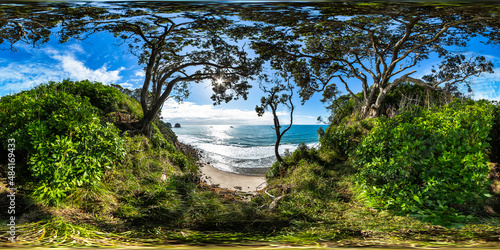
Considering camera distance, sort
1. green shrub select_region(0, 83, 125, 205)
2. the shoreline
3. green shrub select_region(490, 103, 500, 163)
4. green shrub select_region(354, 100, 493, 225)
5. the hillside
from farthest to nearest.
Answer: the shoreline < green shrub select_region(490, 103, 500, 163) < green shrub select_region(0, 83, 125, 205) < green shrub select_region(354, 100, 493, 225) < the hillside

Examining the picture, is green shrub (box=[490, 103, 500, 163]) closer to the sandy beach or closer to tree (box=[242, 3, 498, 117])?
tree (box=[242, 3, 498, 117])

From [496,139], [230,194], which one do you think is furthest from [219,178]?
[496,139]

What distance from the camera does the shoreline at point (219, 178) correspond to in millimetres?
2676

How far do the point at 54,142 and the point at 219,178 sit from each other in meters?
1.93

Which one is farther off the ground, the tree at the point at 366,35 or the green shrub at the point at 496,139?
the tree at the point at 366,35

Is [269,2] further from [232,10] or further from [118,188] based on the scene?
[118,188]

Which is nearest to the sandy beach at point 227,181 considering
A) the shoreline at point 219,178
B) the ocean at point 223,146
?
the shoreline at point 219,178

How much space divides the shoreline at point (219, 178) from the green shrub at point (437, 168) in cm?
164

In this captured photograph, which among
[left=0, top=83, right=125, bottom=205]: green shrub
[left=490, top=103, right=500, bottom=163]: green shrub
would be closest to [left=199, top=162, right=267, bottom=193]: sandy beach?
[left=0, top=83, right=125, bottom=205]: green shrub

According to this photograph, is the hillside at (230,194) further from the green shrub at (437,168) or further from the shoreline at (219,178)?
the shoreline at (219,178)

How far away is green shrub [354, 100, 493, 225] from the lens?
149cm

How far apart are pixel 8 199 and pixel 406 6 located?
4003 mm

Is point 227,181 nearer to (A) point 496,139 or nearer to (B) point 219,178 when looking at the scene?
(B) point 219,178

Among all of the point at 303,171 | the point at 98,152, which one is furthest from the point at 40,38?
the point at 303,171
